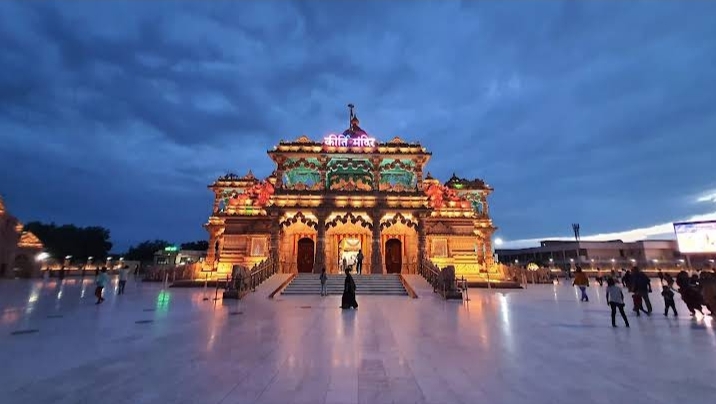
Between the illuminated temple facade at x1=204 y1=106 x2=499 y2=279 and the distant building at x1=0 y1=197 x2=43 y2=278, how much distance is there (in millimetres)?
19636

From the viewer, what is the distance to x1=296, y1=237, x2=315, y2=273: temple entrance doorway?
2955 cm

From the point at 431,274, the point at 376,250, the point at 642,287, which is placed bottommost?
the point at 642,287

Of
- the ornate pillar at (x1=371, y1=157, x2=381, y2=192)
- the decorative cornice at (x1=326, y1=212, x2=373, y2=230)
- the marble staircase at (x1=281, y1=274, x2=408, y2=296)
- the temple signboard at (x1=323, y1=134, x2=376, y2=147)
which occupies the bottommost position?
the marble staircase at (x1=281, y1=274, x2=408, y2=296)

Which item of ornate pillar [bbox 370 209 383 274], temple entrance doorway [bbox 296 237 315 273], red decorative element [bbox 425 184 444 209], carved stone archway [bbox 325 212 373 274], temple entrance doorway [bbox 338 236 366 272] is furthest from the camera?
red decorative element [bbox 425 184 444 209]

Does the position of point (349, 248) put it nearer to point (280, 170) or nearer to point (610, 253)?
point (280, 170)

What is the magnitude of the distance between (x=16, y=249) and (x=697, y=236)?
66.5m

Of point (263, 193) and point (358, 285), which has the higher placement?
point (263, 193)

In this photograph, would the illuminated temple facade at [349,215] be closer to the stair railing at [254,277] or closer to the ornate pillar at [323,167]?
the ornate pillar at [323,167]

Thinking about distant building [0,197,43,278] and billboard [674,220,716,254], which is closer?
billboard [674,220,716,254]

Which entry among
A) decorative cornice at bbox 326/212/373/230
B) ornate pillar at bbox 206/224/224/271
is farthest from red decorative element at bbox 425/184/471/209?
ornate pillar at bbox 206/224/224/271

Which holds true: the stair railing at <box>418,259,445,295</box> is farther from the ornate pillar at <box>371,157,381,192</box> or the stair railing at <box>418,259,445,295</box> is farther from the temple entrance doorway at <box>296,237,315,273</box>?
the temple entrance doorway at <box>296,237,315,273</box>

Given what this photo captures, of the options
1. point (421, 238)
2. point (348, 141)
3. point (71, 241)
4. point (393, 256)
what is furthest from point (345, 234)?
point (71, 241)

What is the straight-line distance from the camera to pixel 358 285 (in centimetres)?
2080

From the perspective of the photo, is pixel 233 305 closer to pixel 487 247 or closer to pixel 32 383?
pixel 32 383
